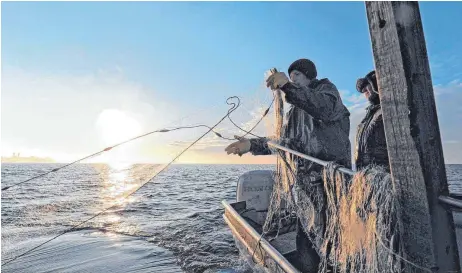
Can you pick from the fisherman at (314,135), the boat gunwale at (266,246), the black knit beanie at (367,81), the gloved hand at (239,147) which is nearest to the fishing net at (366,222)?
the fisherman at (314,135)

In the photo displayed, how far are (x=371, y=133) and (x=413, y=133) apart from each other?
172 centimetres

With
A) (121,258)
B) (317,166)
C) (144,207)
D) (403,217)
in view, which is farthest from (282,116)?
(144,207)

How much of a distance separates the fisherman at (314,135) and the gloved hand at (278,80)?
1.48 feet

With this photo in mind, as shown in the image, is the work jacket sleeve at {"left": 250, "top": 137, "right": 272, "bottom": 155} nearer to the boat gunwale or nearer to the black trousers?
the black trousers

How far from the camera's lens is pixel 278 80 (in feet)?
10.2

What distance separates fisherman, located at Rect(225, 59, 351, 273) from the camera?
3.61 meters

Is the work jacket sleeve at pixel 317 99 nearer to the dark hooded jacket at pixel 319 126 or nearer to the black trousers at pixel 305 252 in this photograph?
the dark hooded jacket at pixel 319 126

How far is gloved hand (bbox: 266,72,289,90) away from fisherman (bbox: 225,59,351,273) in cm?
45

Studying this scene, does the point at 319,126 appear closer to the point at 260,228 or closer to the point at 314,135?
the point at 314,135

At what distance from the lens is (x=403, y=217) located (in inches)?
84.0

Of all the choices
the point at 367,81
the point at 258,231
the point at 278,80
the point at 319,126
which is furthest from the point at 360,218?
the point at 258,231

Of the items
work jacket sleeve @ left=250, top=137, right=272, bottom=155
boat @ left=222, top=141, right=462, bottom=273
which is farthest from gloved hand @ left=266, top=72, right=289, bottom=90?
work jacket sleeve @ left=250, top=137, right=272, bottom=155

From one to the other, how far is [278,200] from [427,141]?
3.58m

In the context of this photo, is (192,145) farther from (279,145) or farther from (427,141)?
(427,141)
